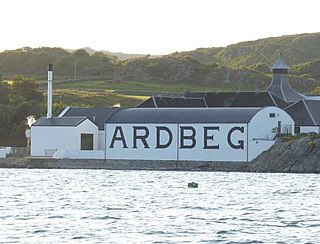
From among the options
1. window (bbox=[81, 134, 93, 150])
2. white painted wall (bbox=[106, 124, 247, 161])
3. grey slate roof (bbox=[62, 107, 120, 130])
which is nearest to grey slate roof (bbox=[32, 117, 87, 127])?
window (bbox=[81, 134, 93, 150])

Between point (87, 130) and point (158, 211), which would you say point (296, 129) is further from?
point (158, 211)

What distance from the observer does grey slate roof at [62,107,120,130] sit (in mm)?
110812

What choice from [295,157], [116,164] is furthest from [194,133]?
[295,157]

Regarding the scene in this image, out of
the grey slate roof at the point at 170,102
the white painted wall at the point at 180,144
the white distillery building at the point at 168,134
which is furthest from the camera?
the grey slate roof at the point at 170,102

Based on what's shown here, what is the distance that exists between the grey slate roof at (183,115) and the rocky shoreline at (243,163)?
3898 millimetres

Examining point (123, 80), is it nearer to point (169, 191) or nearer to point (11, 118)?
point (11, 118)

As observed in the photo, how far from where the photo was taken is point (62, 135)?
106438mm

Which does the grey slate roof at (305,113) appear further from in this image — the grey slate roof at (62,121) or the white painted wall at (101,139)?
the grey slate roof at (62,121)

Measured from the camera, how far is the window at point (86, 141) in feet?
353

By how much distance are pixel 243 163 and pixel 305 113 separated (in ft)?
37.3

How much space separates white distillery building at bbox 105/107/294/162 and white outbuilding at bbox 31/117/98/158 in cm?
262

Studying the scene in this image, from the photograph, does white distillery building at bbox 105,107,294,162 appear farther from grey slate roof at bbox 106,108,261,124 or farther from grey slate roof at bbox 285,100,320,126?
grey slate roof at bbox 285,100,320,126

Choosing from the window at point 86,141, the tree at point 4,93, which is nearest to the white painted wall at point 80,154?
the window at point 86,141

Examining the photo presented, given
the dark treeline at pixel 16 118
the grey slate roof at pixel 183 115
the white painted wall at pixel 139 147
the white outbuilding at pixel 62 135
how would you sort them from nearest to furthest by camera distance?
the grey slate roof at pixel 183 115
the white painted wall at pixel 139 147
the white outbuilding at pixel 62 135
the dark treeline at pixel 16 118
